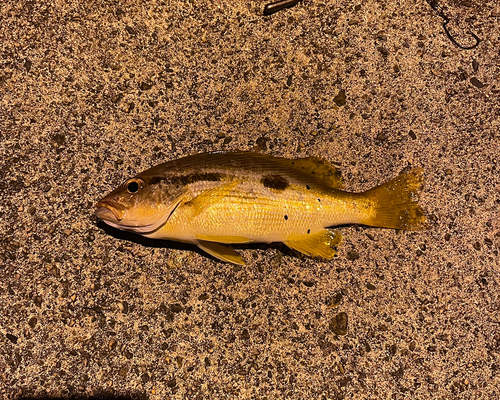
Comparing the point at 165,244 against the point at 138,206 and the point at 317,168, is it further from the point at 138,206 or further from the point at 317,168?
the point at 317,168

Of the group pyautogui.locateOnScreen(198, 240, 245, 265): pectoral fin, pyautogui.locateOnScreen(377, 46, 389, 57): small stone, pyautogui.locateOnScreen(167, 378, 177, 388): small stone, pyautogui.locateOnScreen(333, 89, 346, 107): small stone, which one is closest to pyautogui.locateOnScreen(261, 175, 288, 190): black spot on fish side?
pyautogui.locateOnScreen(198, 240, 245, 265): pectoral fin

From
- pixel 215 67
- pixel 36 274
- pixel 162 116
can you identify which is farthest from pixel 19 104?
pixel 215 67

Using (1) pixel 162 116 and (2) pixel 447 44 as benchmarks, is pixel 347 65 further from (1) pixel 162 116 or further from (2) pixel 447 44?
(1) pixel 162 116

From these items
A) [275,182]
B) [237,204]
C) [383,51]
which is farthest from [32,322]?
[383,51]

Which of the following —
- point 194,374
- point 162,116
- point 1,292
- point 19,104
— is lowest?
point 194,374

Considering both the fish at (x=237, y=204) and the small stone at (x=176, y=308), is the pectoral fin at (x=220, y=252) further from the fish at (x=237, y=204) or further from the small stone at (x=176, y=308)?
the small stone at (x=176, y=308)
